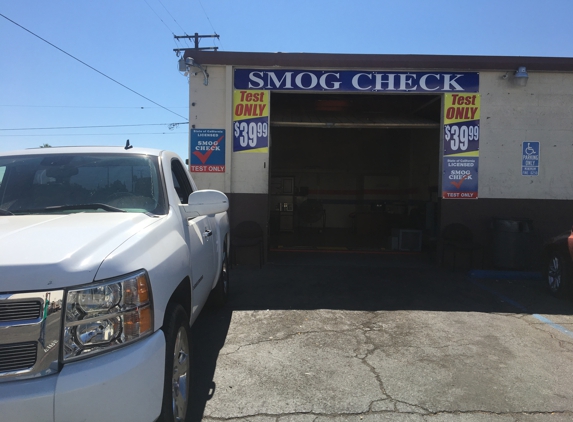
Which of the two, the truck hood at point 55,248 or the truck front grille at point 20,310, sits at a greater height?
the truck hood at point 55,248

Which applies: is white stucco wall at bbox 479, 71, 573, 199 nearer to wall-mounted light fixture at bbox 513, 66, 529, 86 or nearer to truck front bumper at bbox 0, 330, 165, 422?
wall-mounted light fixture at bbox 513, 66, 529, 86

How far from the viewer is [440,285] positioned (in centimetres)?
765

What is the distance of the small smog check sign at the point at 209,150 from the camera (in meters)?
9.14

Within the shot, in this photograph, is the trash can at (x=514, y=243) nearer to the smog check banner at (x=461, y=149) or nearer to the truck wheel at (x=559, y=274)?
the smog check banner at (x=461, y=149)

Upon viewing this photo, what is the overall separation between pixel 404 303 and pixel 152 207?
4.30 meters

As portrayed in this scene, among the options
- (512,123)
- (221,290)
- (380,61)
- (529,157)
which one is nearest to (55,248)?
(221,290)

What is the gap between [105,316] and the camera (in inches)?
86.9

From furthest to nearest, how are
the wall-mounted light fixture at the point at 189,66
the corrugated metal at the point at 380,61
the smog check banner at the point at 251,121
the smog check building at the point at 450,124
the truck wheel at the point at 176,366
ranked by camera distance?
the smog check banner at the point at 251,121, the smog check building at the point at 450,124, the corrugated metal at the point at 380,61, the wall-mounted light fixture at the point at 189,66, the truck wheel at the point at 176,366

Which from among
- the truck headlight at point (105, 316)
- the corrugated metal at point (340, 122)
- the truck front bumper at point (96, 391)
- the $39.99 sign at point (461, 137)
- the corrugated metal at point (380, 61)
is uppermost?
the corrugated metal at point (380, 61)

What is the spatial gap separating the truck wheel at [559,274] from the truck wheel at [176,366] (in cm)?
598

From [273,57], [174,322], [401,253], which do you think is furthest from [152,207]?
[401,253]

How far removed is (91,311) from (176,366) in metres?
0.95

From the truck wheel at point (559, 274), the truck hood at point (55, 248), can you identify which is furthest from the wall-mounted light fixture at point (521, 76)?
the truck hood at point (55, 248)

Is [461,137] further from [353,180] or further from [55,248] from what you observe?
[353,180]
